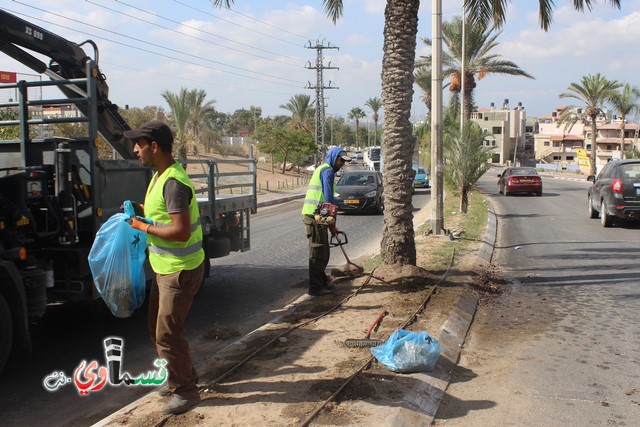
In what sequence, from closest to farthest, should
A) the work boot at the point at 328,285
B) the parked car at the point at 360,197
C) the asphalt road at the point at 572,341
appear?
the asphalt road at the point at 572,341
the work boot at the point at 328,285
the parked car at the point at 360,197

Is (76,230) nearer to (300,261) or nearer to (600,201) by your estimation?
(300,261)

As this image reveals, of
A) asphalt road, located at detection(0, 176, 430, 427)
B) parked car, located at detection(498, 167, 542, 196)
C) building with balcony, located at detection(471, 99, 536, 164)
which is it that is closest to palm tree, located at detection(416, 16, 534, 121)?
parked car, located at detection(498, 167, 542, 196)

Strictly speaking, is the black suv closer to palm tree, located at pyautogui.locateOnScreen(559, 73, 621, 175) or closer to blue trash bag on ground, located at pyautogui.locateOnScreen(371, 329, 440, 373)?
blue trash bag on ground, located at pyautogui.locateOnScreen(371, 329, 440, 373)

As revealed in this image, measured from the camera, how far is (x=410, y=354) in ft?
16.5

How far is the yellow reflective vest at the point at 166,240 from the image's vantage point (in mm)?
4047

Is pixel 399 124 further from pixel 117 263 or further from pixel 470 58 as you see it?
pixel 470 58

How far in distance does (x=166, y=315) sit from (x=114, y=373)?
1326 millimetres

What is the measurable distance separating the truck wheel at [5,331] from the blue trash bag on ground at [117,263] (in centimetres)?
85

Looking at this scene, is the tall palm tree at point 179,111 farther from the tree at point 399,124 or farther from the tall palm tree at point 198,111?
the tree at point 399,124

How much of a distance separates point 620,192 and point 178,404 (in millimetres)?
13936

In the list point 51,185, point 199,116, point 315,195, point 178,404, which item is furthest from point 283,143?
point 178,404

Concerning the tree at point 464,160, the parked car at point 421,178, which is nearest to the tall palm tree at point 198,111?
the parked car at point 421,178

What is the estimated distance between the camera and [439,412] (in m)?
4.47

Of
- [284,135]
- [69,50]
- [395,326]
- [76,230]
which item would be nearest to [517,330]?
[395,326]
